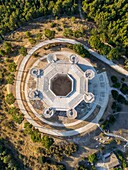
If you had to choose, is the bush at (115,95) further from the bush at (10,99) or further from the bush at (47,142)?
the bush at (10,99)

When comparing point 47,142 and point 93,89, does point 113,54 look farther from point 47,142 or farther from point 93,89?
point 47,142

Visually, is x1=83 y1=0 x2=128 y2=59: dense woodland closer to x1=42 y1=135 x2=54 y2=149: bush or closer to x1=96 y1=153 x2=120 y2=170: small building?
x1=96 y1=153 x2=120 y2=170: small building

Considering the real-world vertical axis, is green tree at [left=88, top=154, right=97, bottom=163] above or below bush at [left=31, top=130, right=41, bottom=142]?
below

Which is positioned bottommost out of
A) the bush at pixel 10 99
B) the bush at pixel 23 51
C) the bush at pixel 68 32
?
the bush at pixel 10 99

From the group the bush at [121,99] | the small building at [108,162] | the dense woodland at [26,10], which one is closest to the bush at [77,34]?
the dense woodland at [26,10]

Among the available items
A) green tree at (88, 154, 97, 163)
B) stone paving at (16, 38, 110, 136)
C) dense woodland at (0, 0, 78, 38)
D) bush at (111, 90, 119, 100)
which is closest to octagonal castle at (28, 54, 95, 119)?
stone paving at (16, 38, 110, 136)

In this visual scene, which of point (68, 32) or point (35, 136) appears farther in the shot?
point (68, 32)

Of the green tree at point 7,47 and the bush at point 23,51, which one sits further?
the green tree at point 7,47

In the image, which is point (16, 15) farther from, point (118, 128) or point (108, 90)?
point (118, 128)

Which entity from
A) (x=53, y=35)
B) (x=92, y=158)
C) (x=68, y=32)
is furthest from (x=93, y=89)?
(x=53, y=35)

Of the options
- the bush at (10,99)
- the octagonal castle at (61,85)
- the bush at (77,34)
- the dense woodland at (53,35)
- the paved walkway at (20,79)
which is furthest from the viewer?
the bush at (77,34)
